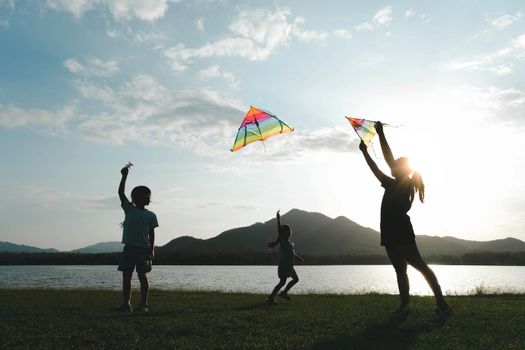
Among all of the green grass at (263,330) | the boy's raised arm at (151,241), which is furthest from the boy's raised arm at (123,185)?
the green grass at (263,330)

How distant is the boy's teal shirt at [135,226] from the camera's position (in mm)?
9883

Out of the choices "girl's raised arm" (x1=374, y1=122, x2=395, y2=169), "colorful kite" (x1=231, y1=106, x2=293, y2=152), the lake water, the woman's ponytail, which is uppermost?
"colorful kite" (x1=231, y1=106, x2=293, y2=152)

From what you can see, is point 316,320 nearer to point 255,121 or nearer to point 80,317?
point 80,317

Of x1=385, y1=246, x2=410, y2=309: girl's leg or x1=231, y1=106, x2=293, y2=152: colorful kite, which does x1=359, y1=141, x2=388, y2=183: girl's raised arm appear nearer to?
x1=385, y1=246, x2=410, y2=309: girl's leg

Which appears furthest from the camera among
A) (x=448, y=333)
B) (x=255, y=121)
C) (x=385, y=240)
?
(x=255, y=121)

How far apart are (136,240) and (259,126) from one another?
596 centimetres

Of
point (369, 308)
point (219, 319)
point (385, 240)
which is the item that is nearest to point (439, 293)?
point (385, 240)

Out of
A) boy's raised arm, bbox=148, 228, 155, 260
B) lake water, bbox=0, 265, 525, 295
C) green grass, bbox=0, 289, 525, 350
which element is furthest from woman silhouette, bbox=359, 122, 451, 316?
lake water, bbox=0, 265, 525, 295

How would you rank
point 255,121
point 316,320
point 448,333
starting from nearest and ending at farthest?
1. point 448,333
2. point 316,320
3. point 255,121

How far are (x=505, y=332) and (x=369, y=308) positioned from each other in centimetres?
349

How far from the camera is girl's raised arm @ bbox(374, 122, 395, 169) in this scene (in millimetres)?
8922

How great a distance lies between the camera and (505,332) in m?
7.05

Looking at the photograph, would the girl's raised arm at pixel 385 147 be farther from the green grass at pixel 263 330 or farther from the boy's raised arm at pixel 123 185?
the boy's raised arm at pixel 123 185

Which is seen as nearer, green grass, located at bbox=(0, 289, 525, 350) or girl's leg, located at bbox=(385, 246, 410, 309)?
green grass, located at bbox=(0, 289, 525, 350)
